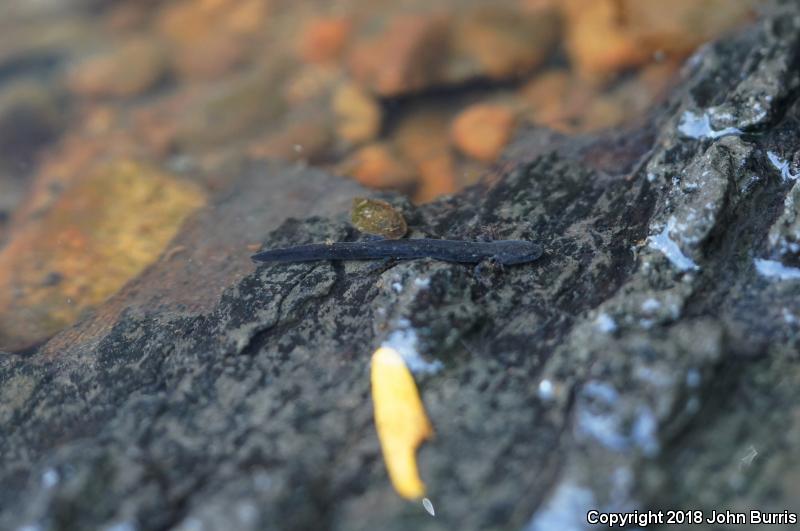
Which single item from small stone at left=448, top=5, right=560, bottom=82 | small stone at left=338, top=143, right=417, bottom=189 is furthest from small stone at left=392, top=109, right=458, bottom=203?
small stone at left=448, top=5, right=560, bottom=82

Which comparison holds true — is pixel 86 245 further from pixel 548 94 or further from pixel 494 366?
pixel 548 94

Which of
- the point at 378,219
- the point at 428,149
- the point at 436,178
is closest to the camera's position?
the point at 378,219

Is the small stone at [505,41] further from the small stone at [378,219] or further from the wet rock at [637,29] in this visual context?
the small stone at [378,219]

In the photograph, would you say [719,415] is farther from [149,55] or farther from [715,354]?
[149,55]

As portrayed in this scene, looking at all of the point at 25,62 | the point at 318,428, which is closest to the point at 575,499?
the point at 318,428

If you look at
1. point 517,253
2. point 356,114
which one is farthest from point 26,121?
point 517,253

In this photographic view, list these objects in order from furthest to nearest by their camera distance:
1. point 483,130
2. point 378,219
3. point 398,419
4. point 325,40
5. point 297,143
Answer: point 325,40 < point 297,143 < point 483,130 < point 378,219 < point 398,419
